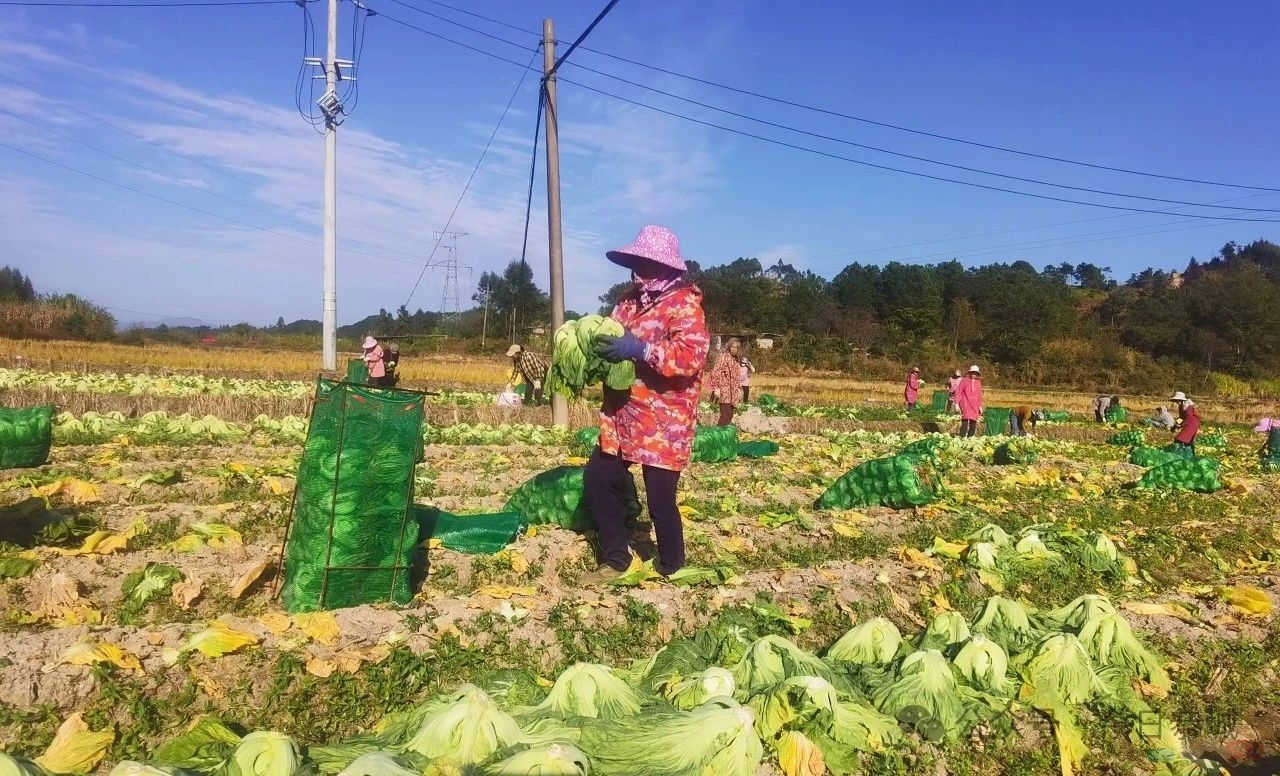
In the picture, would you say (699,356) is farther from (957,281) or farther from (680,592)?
(957,281)

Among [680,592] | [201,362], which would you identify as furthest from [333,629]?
[201,362]

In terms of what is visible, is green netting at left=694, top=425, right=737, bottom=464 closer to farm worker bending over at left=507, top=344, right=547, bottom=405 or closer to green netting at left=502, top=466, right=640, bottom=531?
green netting at left=502, top=466, right=640, bottom=531

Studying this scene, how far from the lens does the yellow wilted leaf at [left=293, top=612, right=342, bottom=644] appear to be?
3.50m

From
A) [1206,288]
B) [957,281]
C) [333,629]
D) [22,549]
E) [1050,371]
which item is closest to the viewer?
[333,629]

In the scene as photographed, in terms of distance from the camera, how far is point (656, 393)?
4.43m

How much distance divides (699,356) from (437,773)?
245 centimetres

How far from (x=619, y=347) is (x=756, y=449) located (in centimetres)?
854

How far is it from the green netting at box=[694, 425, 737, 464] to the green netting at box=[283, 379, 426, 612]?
23.0 feet

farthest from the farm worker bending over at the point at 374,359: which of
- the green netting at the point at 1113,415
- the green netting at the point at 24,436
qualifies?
the green netting at the point at 1113,415

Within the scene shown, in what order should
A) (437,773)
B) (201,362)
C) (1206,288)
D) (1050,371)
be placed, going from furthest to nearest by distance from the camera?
(1206,288) < (1050,371) < (201,362) < (437,773)

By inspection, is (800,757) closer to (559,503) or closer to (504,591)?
(504,591)

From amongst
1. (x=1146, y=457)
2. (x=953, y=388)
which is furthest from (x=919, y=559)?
(x=953, y=388)

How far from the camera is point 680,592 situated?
4.39 meters

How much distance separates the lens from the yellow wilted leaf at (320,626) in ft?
11.5
